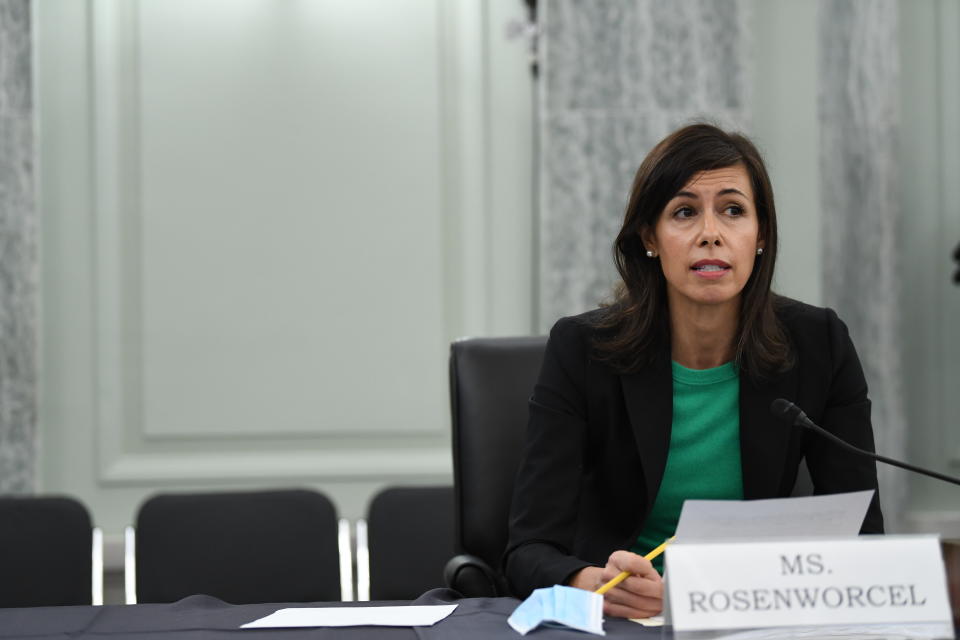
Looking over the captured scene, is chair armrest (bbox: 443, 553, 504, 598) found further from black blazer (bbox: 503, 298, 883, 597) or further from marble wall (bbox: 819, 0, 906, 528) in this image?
marble wall (bbox: 819, 0, 906, 528)

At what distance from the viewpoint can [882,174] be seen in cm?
313

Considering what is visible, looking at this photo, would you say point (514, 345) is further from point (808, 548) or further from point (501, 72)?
point (501, 72)

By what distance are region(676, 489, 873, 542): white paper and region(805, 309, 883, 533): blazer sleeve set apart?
0.55m

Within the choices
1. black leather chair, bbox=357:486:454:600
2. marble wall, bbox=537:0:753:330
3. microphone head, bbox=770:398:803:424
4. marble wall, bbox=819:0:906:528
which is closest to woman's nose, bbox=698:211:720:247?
microphone head, bbox=770:398:803:424

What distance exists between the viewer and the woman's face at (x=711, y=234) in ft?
5.37

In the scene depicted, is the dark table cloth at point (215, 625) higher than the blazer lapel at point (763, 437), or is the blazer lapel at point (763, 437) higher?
the blazer lapel at point (763, 437)

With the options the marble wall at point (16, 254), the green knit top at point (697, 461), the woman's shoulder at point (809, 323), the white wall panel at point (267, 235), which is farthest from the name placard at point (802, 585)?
the marble wall at point (16, 254)

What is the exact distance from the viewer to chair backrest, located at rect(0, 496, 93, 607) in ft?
7.44

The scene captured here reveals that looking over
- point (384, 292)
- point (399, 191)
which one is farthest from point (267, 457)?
point (399, 191)

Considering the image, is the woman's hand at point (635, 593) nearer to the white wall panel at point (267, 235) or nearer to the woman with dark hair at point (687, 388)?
the woman with dark hair at point (687, 388)

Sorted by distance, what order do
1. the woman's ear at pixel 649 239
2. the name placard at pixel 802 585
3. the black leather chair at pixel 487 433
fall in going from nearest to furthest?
the name placard at pixel 802 585 < the woman's ear at pixel 649 239 < the black leather chair at pixel 487 433

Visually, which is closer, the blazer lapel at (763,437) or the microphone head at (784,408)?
the microphone head at (784,408)

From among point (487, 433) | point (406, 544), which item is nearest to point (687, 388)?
point (487, 433)

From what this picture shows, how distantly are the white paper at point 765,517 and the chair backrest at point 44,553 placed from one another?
1.63m
